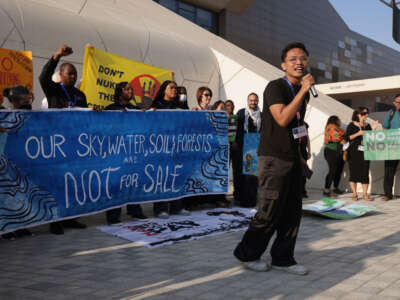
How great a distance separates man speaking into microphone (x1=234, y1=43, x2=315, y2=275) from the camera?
10.0ft

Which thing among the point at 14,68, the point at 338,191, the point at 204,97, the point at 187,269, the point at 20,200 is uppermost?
the point at 14,68

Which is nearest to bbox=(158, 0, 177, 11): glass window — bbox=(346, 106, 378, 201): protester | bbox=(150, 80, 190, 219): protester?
bbox=(346, 106, 378, 201): protester

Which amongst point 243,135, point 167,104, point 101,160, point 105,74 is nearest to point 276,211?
point 101,160

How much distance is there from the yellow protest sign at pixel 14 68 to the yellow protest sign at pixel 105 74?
2.97ft

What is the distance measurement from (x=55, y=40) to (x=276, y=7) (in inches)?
1050

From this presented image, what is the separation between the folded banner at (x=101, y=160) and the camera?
13.9ft

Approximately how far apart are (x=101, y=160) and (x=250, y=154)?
2.83 metres

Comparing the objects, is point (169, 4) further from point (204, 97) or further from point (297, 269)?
point (297, 269)

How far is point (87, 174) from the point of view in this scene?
4.82m

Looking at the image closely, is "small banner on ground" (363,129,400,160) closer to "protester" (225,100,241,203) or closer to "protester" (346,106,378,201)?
"protester" (346,106,378,201)

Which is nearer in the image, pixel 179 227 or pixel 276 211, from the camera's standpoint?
pixel 276 211

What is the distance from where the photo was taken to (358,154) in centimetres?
782

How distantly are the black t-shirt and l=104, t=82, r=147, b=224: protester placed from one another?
267 cm

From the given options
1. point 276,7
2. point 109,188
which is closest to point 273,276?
point 109,188
